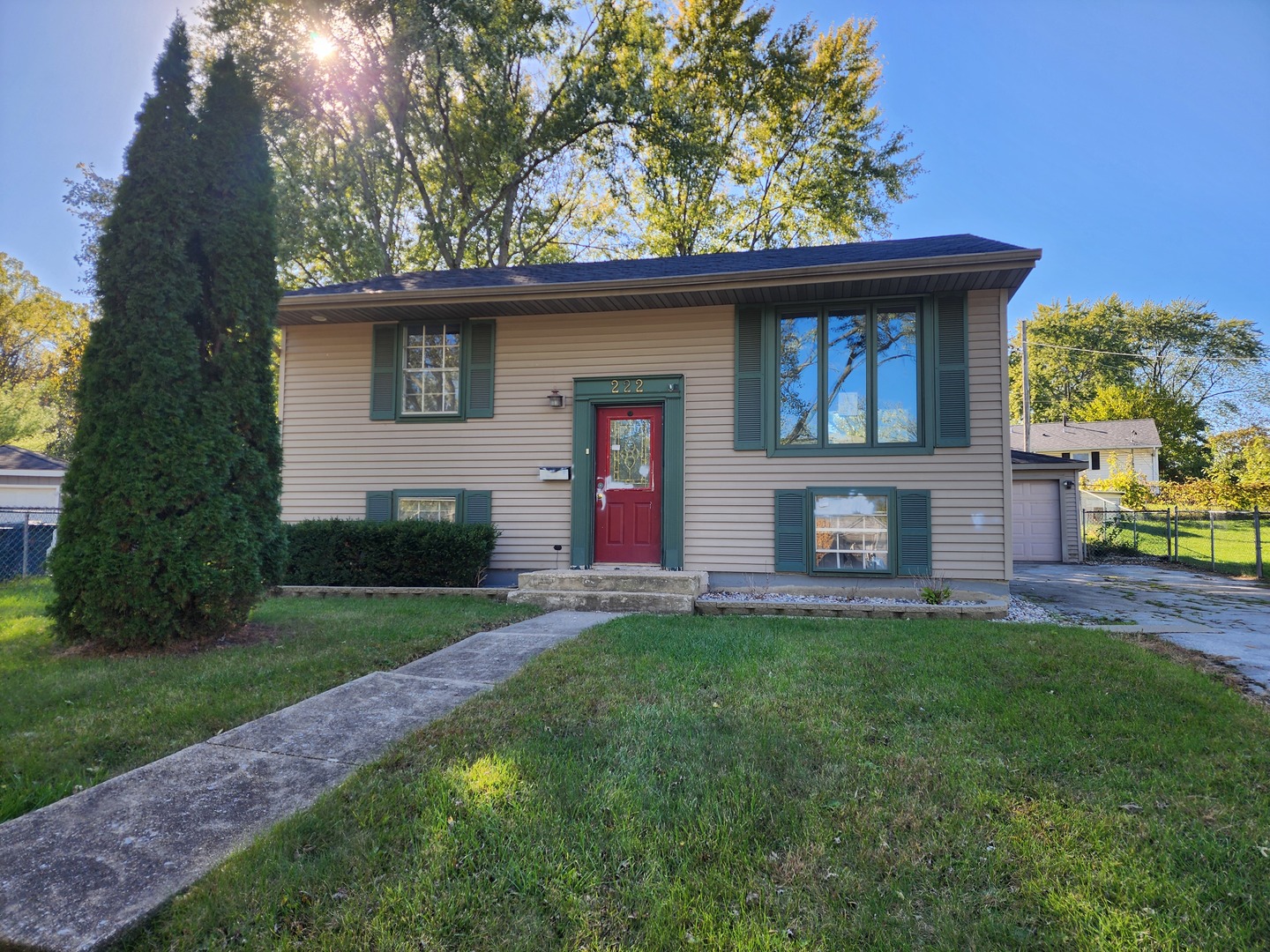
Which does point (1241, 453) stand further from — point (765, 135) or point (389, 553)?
point (389, 553)

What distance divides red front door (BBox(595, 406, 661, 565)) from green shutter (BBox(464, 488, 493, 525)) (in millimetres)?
1385

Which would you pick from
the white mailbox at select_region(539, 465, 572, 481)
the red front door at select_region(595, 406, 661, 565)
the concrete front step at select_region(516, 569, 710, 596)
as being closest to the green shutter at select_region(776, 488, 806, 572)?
the concrete front step at select_region(516, 569, 710, 596)

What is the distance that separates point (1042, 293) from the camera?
37375 mm

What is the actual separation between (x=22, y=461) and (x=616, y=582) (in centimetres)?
1769

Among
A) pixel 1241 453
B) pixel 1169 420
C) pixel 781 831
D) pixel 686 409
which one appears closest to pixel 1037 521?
pixel 686 409

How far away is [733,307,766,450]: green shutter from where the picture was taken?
6.96m

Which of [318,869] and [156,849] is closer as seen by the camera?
[318,869]

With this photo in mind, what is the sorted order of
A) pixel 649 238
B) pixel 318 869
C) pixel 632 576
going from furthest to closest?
1. pixel 649 238
2. pixel 632 576
3. pixel 318 869

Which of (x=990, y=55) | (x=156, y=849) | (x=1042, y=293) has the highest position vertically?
(x=1042, y=293)

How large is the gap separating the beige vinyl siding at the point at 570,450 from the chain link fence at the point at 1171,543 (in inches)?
271

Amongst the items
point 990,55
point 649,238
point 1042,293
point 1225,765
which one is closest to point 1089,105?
point 990,55

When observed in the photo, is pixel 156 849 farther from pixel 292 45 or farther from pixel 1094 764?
pixel 292 45

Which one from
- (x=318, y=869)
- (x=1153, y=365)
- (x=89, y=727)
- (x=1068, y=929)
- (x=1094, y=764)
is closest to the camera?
(x=1068, y=929)

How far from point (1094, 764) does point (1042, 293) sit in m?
44.2
